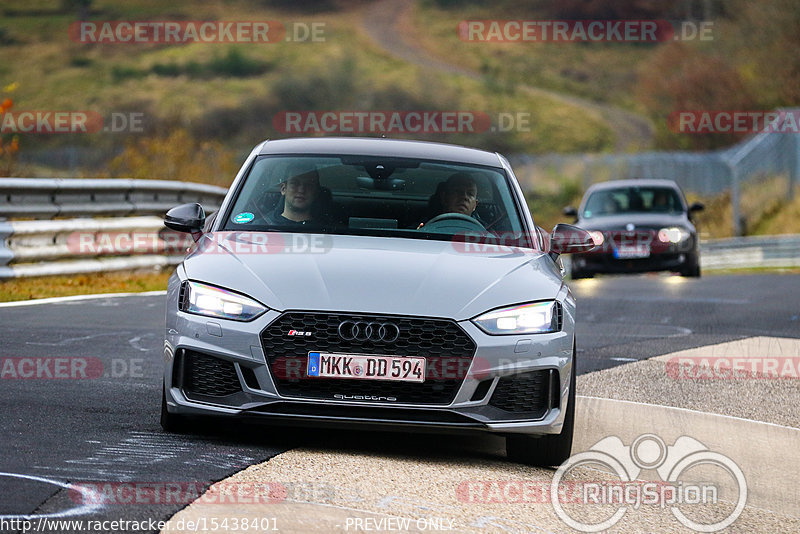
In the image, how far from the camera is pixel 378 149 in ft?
27.2

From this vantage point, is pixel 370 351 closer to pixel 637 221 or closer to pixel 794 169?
pixel 637 221

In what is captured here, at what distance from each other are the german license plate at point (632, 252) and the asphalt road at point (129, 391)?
3.36 meters

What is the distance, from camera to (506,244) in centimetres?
765

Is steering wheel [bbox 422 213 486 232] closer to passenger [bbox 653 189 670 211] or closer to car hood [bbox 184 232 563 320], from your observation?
car hood [bbox 184 232 563 320]

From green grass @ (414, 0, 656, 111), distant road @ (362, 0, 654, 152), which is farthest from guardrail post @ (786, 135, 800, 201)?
green grass @ (414, 0, 656, 111)

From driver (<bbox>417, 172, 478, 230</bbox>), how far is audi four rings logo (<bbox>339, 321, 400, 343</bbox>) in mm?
1573

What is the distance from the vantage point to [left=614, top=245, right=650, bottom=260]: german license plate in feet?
71.2

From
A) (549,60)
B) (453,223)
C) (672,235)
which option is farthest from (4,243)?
(549,60)

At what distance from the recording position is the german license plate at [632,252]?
21.7 m

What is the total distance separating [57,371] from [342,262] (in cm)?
307

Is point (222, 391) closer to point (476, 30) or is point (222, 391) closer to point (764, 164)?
point (764, 164)

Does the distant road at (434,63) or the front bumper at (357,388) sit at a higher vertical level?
the distant road at (434,63)

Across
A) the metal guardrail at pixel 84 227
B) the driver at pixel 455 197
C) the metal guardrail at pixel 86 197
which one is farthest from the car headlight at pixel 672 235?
the driver at pixel 455 197

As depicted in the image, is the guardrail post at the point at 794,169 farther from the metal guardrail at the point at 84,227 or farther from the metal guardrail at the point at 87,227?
the metal guardrail at the point at 84,227
